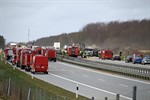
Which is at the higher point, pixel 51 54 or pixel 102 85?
pixel 51 54

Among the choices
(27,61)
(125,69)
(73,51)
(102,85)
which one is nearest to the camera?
(102,85)

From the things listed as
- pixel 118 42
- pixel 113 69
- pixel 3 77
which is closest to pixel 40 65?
pixel 113 69

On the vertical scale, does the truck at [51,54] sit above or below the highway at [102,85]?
above

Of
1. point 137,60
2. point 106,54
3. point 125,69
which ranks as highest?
point 106,54

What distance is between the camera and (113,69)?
180 feet

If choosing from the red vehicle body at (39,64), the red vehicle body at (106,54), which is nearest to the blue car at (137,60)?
the red vehicle body at (106,54)

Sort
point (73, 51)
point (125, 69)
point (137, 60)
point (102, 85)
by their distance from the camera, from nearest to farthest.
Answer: point (102, 85) → point (125, 69) → point (137, 60) → point (73, 51)

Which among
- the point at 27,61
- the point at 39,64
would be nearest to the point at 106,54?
the point at 27,61

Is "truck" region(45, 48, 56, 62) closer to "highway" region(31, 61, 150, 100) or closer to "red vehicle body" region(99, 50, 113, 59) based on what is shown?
"red vehicle body" region(99, 50, 113, 59)

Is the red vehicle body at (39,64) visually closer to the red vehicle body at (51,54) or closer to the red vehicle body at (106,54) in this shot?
the red vehicle body at (51,54)

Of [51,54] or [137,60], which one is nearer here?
[137,60]

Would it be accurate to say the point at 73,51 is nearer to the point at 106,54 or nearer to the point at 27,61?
the point at 106,54

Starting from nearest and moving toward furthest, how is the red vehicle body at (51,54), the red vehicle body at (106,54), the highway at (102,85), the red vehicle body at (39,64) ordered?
the highway at (102,85) → the red vehicle body at (39,64) → the red vehicle body at (51,54) → the red vehicle body at (106,54)

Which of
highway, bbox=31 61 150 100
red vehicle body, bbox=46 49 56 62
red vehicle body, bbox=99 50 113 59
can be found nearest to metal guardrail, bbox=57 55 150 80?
highway, bbox=31 61 150 100
